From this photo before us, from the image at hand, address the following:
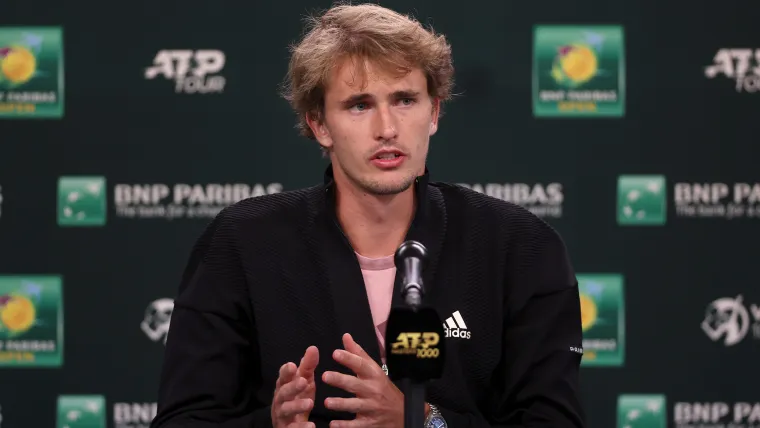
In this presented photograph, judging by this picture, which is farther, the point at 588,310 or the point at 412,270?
the point at 588,310

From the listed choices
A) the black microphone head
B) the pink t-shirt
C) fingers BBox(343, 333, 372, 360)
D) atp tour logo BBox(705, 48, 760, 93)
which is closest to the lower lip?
the pink t-shirt

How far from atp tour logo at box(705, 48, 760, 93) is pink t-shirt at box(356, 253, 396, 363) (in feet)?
7.23

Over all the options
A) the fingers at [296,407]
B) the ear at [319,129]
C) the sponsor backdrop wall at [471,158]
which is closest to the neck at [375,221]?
the ear at [319,129]

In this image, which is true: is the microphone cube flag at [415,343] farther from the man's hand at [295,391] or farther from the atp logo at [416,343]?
the man's hand at [295,391]

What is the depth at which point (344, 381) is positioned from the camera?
2.27 m

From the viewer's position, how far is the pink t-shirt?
2.66 meters

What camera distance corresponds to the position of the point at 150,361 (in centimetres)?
439

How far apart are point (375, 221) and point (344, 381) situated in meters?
0.60

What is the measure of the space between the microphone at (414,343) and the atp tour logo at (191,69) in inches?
103

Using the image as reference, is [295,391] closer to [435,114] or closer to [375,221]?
[375,221]

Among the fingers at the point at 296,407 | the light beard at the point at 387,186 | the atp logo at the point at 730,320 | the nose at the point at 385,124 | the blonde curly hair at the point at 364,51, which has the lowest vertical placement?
the atp logo at the point at 730,320

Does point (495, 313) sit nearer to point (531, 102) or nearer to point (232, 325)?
point (232, 325)

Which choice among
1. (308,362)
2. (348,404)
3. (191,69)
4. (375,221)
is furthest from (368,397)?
(191,69)

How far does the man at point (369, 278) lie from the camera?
2604 mm
